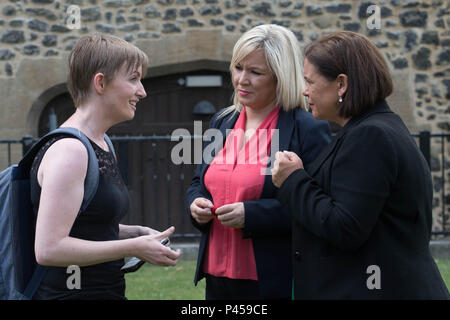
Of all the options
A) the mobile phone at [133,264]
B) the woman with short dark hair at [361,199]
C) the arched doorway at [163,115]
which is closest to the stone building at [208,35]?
the arched doorway at [163,115]

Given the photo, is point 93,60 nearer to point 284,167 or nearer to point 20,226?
point 20,226

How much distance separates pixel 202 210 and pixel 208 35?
575cm

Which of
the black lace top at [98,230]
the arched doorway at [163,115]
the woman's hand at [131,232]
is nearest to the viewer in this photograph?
the black lace top at [98,230]

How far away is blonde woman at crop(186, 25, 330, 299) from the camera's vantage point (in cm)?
272

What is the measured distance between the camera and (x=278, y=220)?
8.92 ft

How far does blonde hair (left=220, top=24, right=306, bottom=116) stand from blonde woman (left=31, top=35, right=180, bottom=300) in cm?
58

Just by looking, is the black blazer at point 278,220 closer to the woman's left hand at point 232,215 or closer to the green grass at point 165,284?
the woman's left hand at point 232,215

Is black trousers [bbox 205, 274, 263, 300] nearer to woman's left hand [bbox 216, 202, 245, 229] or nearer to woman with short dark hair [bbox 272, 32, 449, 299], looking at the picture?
woman's left hand [bbox 216, 202, 245, 229]

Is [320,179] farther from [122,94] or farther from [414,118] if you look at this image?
[414,118]

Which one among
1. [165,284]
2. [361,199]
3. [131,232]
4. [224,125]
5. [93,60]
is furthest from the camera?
[165,284]

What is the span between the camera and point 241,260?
277 centimetres

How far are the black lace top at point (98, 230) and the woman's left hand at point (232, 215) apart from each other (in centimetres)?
49

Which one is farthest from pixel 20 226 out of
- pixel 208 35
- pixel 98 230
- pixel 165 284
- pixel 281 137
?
pixel 208 35

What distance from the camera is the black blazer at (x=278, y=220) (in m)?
2.70
